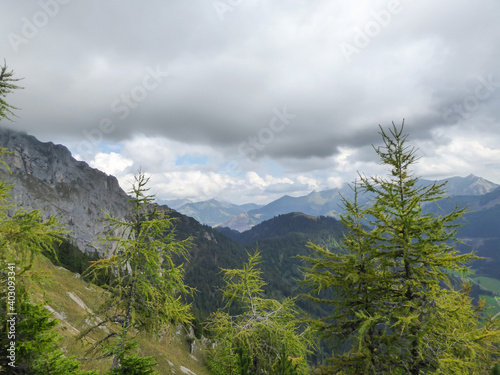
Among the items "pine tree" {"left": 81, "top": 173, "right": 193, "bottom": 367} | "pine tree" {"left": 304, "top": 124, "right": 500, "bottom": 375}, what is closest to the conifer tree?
"pine tree" {"left": 81, "top": 173, "right": 193, "bottom": 367}

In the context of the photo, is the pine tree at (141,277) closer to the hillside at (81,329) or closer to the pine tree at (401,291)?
the pine tree at (401,291)

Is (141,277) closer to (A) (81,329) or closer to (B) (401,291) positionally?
Result: (B) (401,291)

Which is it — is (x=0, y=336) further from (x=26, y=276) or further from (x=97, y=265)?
(x=97, y=265)

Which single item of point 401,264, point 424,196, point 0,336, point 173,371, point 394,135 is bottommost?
point 173,371

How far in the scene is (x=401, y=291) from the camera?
30.4 ft

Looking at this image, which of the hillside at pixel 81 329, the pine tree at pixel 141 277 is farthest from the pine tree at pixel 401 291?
the hillside at pixel 81 329

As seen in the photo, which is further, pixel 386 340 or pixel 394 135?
pixel 394 135

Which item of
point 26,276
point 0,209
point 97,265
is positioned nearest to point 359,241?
point 97,265

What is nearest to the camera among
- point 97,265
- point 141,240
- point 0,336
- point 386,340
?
point 0,336

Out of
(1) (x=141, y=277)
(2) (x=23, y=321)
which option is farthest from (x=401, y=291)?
(2) (x=23, y=321)

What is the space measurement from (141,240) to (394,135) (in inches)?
478

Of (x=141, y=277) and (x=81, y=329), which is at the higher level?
(x=141, y=277)

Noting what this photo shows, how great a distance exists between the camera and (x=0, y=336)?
7.43 m

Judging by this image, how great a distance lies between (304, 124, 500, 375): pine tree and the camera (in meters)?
7.93
